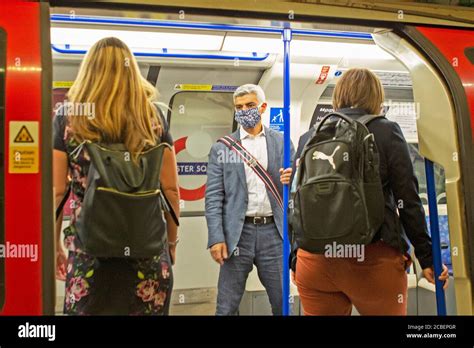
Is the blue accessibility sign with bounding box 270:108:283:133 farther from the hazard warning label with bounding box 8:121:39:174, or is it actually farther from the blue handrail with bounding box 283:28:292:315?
the hazard warning label with bounding box 8:121:39:174

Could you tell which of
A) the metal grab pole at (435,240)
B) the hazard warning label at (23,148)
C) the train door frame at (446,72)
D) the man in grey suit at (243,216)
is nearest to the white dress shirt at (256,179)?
the man in grey suit at (243,216)

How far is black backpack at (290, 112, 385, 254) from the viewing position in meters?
2.24

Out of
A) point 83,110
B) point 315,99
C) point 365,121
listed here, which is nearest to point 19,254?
point 83,110

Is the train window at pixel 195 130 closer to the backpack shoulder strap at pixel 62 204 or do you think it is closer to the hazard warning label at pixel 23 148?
the backpack shoulder strap at pixel 62 204

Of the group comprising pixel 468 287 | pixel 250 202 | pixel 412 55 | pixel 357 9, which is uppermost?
pixel 357 9

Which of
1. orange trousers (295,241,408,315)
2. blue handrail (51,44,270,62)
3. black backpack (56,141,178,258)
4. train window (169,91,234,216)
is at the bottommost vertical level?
orange trousers (295,241,408,315)

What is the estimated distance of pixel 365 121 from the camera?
232 cm

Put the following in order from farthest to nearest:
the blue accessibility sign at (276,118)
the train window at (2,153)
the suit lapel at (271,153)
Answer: the blue accessibility sign at (276,118) → the suit lapel at (271,153) → the train window at (2,153)

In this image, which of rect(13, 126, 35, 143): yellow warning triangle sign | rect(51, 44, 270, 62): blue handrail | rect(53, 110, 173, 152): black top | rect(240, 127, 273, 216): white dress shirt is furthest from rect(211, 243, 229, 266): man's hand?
rect(51, 44, 270, 62): blue handrail

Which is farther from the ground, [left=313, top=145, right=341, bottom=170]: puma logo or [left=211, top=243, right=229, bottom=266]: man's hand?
[left=313, top=145, right=341, bottom=170]: puma logo

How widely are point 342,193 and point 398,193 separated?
1.00 ft

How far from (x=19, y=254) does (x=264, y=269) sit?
161cm

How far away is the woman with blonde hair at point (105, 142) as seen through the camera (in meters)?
2.09
